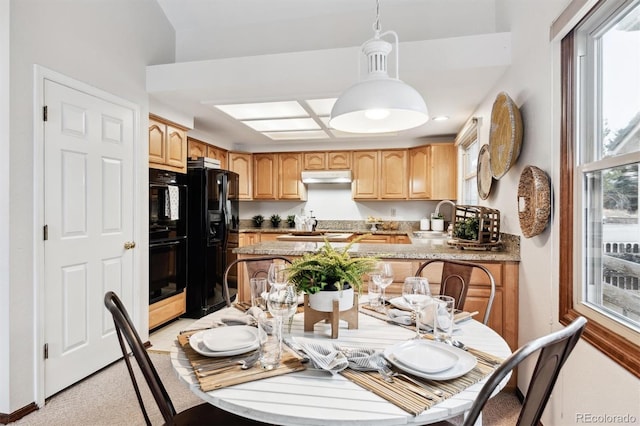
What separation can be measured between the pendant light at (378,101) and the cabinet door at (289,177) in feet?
13.1

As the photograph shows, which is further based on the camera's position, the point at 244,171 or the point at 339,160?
the point at 244,171

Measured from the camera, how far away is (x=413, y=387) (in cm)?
96

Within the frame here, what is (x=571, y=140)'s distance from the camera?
5.65ft

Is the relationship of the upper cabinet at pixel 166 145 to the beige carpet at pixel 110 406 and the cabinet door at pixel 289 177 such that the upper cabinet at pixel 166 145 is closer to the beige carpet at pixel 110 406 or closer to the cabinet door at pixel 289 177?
the beige carpet at pixel 110 406

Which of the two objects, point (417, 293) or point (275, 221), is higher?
point (275, 221)

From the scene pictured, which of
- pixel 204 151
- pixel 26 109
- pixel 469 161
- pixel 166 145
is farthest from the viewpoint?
pixel 204 151

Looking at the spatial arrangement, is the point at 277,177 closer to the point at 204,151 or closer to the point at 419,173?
the point at 204,151

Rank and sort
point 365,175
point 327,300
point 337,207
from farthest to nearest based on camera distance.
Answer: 1. point 337,207
2. point 365,175
3. point 327,300

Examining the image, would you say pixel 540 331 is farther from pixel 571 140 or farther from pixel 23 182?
pixel 23 182

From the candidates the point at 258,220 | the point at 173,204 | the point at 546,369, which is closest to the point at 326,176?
the point at 258,220

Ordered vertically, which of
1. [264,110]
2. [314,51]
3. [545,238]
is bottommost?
[545,238]

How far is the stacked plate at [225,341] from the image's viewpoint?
1.15 metres

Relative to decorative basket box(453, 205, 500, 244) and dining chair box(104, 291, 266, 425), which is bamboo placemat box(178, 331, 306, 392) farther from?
decorative basket box(453, 205, 500, 244)

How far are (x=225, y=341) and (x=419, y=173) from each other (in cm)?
439
